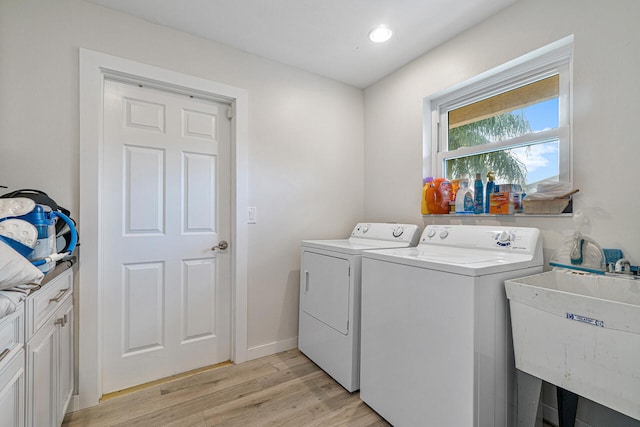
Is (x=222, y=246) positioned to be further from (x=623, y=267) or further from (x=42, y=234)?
(x=623, y=267)

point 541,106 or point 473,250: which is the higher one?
point 541,106

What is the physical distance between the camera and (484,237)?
1.68m

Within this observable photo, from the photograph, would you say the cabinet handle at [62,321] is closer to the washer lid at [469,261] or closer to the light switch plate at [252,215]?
the light switch plate at [252,215]

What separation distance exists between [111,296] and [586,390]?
2.38m

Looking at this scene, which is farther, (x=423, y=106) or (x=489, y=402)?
(x=423, y=106)

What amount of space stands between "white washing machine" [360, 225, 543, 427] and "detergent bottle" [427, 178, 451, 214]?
16.2 inches

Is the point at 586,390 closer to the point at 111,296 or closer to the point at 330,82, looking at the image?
the point at 111,296

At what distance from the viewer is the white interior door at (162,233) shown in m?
1.82

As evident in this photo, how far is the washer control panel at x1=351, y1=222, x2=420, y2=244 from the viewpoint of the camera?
2127 millimetres

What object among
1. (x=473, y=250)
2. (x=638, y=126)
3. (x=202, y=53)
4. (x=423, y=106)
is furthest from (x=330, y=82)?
(x=638, y=126)

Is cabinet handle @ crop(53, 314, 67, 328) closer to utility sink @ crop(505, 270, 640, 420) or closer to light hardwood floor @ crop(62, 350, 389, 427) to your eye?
light hardwood floor @ crop(62, 350, 389, 427)

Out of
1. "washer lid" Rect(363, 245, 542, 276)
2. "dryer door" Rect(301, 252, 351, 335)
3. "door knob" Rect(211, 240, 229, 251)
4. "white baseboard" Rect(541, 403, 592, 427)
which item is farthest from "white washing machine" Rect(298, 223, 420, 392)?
"white baseboard" Rect(541, 403, 592, 427)

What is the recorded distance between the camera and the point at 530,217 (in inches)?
64.7

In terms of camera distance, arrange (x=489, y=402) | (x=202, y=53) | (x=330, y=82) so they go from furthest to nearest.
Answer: (x=330, y=82) < (x=202, y=53) < (x=489, y=402)
